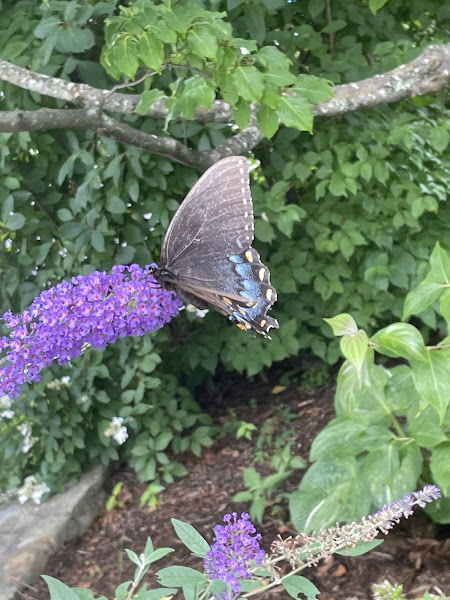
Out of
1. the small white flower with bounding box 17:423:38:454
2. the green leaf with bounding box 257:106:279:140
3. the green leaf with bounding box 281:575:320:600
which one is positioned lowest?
the small white flower with bounding box 17:423:38:454

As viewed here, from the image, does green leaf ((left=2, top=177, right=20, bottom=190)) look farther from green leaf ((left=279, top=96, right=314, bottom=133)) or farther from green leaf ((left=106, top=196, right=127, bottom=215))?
green leaf ((left=279, top=96, right=314, bottom=133))

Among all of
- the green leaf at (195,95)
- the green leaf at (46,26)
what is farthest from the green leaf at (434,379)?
the green leaf at (46,26)

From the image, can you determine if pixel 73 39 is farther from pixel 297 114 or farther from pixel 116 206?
pixel 297 114

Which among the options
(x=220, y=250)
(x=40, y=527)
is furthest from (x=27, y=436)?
(x=220, y=250)

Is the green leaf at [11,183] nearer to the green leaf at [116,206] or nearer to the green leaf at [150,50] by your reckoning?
the green leaf at [116,206]

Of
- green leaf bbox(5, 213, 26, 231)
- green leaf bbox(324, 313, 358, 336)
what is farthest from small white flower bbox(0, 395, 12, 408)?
green leaf bbox(324, 313, 358, 336)

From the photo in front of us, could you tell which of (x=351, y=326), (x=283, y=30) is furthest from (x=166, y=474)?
(x=283, y=30)

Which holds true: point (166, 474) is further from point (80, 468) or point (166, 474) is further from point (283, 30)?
point (283, 30)
